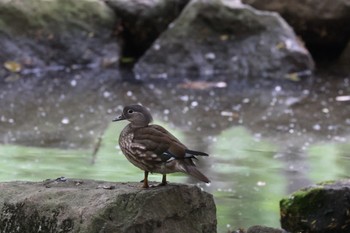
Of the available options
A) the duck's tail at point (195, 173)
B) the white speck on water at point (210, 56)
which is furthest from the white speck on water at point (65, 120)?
the duck's tail at point (195, 173)

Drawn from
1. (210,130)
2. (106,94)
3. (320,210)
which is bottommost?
(320,210)

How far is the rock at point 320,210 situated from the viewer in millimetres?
4156

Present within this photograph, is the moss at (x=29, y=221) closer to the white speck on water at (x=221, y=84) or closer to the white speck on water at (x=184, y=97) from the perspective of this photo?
the white speck on water at (x=184, y=97)

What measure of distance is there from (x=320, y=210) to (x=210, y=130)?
3274mm

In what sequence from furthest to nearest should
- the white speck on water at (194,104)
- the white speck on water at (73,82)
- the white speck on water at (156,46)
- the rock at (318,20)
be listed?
the rock at (318,20) → the white speck on water at (156,46) → the white speck on water at (73,82) → the white speck on water at (194,104)

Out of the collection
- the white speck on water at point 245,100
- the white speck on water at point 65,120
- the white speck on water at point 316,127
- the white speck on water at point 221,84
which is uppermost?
the white speck on water at point 221,84

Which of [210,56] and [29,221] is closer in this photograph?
[29,221]

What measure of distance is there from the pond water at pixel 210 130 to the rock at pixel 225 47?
18.6 inches

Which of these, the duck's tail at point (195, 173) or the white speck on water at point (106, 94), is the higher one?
the white speck on water at point (106, 94)

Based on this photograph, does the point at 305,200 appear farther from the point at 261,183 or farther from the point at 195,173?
the point at 261,183

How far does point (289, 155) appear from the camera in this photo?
21.4 feet

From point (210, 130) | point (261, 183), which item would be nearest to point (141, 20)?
point (210, 130)

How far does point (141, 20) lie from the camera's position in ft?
37.3

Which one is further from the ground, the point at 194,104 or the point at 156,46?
the point at 156,46
